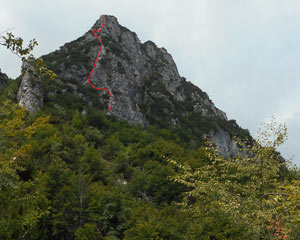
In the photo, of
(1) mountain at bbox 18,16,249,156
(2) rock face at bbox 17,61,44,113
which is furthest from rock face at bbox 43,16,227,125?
(2) rock face at bbox 17,61,44,113

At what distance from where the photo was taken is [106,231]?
49.0ft

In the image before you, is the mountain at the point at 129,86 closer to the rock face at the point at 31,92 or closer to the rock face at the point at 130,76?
the rock face at the point at 130,76

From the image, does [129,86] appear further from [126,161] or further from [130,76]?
[126,161]

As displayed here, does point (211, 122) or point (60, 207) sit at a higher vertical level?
point (211, 122)

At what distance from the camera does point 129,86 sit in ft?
230

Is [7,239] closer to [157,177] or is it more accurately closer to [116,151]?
[157,177]

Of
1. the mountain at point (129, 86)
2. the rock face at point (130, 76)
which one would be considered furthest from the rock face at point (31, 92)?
the rock face at point (130, 76)

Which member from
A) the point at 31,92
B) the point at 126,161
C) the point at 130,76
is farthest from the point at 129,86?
the point at 126,161

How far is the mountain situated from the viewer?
61906 millimetres

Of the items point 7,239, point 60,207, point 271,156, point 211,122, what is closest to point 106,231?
point 60,207

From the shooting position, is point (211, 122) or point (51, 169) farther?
point (211, 122)

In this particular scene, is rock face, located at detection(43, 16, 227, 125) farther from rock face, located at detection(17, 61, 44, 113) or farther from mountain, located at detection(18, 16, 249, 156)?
rock face, located at detection(17, 61, 44, 113)

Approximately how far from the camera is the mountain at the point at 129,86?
203ft

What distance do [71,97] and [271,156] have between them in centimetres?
5446
